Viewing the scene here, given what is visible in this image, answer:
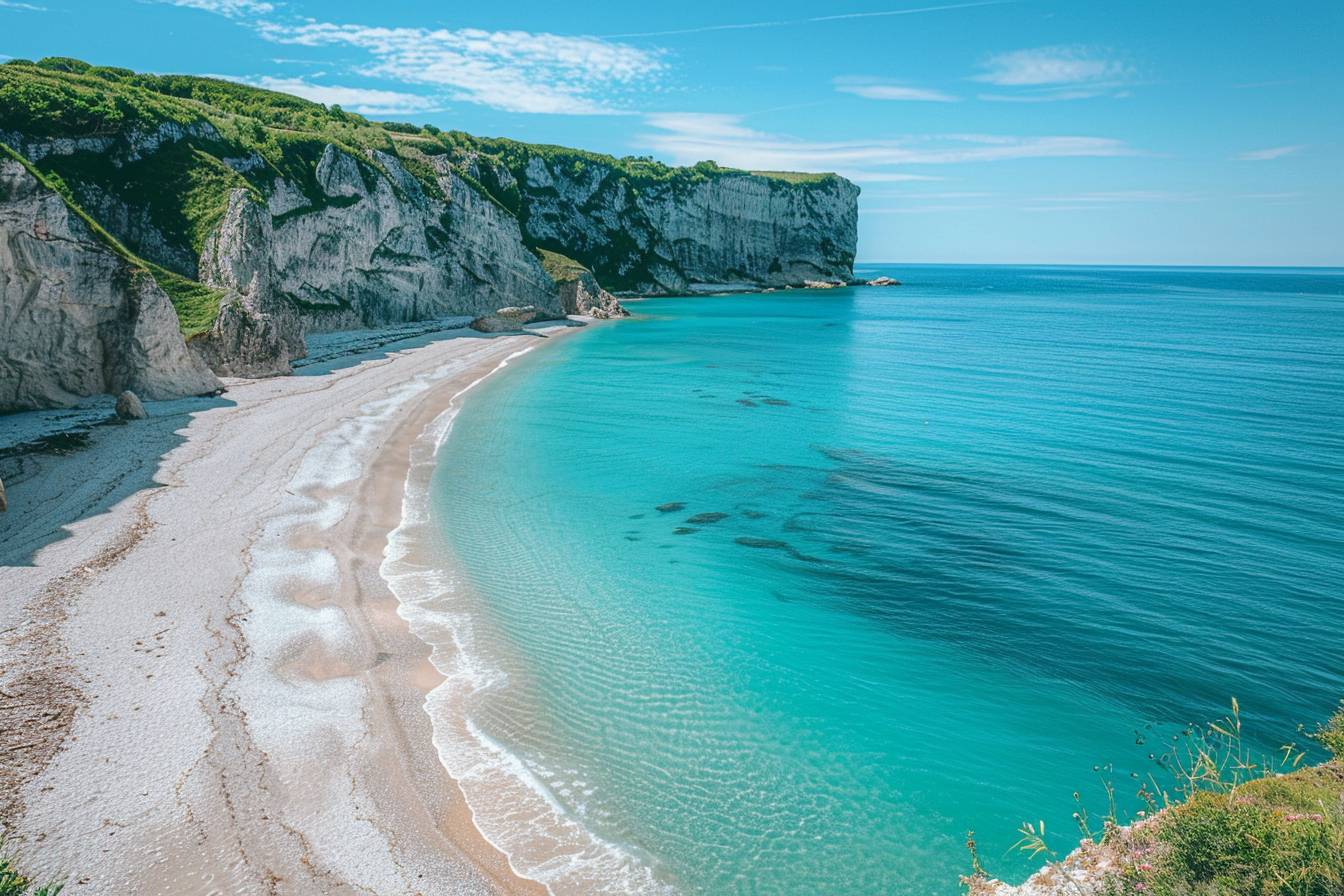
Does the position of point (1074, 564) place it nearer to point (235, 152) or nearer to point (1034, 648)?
point (1034, 648)

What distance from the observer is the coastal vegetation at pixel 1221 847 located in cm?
674

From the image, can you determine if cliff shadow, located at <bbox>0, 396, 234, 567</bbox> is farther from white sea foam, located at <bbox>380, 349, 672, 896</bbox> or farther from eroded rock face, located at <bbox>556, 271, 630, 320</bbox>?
eroded rock face, located at <bbox>556, 271, 630, 320</bbox>

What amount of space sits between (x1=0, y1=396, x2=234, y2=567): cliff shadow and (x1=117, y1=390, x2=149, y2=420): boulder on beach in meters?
0.32

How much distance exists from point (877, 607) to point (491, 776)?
9.01 meters

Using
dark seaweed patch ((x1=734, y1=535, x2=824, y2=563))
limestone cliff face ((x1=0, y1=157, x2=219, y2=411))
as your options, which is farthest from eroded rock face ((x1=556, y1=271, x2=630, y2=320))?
dark seaweed patch ((x1=734, y1=535, x2=824, y2=563))

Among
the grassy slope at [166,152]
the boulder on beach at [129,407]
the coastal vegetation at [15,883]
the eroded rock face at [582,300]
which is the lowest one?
the coastal vegetation at [15,883]

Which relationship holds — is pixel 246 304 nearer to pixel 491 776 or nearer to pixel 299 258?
pixel 299 258

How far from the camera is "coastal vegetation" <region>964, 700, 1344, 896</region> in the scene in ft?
22.1

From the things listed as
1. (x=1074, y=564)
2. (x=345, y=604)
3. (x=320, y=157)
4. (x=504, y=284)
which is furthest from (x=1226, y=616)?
(x=504, y=284)

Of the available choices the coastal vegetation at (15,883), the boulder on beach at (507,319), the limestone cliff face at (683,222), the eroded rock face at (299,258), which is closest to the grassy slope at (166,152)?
the eroded rock face at (299,258)

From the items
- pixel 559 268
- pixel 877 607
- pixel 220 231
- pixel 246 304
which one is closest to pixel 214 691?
pixel 877 607

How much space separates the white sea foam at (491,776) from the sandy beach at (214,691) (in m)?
0.27

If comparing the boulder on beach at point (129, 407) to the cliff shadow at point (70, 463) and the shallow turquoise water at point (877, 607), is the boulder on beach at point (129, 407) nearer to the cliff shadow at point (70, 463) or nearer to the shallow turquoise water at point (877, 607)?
the cliff shadow at point (70, 463)

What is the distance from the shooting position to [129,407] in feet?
90.6
